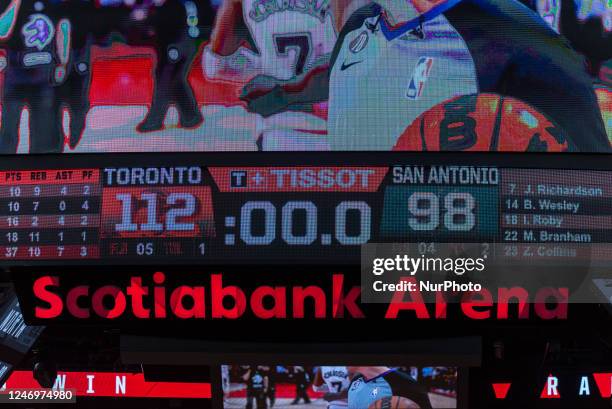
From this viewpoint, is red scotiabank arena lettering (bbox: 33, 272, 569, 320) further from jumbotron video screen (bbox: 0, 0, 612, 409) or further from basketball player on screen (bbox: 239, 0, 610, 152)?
basketball player on screen (bbox: 239, 0, 610, 152)

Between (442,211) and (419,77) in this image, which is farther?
(419,77)

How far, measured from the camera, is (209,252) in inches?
205

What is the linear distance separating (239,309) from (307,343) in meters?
→ 0.60

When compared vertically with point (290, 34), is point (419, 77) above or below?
below

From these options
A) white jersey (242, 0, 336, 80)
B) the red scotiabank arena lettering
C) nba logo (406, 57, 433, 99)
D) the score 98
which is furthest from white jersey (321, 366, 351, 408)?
white jersey (242, 0, 336, 80)

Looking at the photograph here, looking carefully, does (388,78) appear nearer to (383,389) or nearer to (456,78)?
(456,78)

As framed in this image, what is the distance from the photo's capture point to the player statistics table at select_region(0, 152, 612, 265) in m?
5.16

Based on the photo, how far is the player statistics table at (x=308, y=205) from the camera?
16.9 ft

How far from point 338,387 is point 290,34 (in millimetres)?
2923

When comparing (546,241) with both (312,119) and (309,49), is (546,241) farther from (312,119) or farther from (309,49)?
(309,49)

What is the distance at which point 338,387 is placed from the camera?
234 inches
